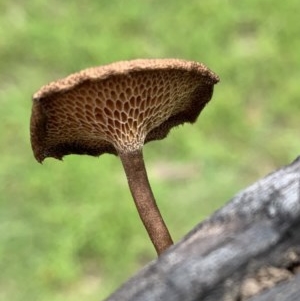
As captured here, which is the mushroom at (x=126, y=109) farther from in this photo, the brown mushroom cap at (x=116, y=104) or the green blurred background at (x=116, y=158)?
the green blurred background at (x=116, y=158)

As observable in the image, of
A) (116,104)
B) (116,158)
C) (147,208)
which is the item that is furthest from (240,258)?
(116,158)

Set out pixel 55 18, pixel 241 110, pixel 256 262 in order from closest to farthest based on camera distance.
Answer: pixel 256 262, pixel 241 110, pixel 55 18

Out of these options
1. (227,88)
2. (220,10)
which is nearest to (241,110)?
(227,88)

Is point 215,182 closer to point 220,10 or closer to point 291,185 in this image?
point 220,10

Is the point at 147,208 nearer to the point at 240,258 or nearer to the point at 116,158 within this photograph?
the point at 240,258

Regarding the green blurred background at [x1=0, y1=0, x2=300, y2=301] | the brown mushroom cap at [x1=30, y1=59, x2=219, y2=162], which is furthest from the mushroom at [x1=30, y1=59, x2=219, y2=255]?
the green blurred background at [x1=0, y1=0, x2=300, y2=301]

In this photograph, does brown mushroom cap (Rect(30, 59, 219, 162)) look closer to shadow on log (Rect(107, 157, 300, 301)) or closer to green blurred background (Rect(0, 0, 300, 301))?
shadow on log (Rect(107, 157, 300, 301))
